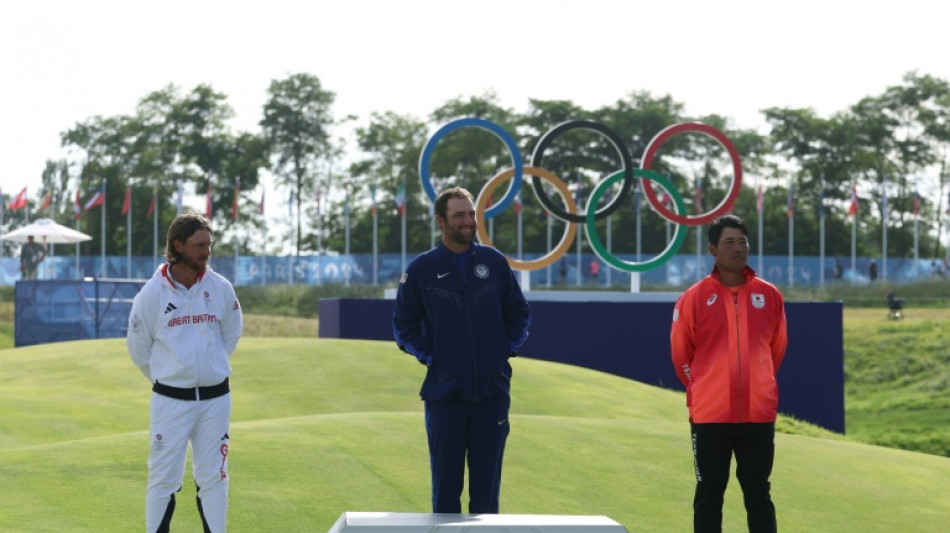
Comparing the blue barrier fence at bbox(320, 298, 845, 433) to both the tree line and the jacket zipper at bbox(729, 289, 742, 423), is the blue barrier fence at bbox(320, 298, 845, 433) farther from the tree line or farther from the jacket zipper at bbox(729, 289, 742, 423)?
the tree line

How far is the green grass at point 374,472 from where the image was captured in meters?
9.66

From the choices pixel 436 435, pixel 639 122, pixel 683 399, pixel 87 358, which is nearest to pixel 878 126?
pixel 639 122

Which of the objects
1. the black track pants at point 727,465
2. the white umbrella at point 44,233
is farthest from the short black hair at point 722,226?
the white umbrella at point 44,233

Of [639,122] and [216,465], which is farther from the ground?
[639,122]

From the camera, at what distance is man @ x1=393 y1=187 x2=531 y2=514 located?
6648 millimetres

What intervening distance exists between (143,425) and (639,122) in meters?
59.3

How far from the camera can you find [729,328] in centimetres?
692

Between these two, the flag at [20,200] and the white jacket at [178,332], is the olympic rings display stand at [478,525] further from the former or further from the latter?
the flag at [20,200]

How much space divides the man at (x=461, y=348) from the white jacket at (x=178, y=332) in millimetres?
1027

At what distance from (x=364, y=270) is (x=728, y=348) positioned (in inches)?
2162

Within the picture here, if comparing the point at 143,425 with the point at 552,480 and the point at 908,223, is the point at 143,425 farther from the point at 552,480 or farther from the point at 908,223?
the point at 908,223

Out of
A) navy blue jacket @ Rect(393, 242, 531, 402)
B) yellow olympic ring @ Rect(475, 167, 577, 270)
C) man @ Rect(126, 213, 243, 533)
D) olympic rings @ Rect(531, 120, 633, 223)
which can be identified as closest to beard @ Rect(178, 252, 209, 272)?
man @ Rect(126, 213, 243, 533)

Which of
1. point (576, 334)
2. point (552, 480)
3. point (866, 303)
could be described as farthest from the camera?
point (866, 303)

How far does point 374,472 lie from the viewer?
1101cm
